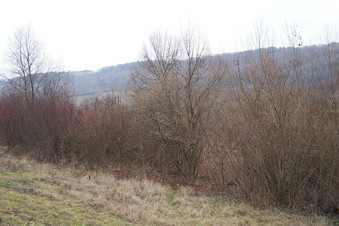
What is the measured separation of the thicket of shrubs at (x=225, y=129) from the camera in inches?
362

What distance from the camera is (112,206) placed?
7.71 metres

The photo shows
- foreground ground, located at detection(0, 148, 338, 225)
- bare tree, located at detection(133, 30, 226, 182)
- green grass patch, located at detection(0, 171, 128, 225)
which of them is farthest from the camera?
bare tree, located at detection(133, 30, 226, 182)

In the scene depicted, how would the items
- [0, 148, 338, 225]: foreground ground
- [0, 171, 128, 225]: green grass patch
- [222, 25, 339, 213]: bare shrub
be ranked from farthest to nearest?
[222, 25, 339, 213]: bare shrub → [0, 148, 338, 225]: foreground ground → [0, 171, 128, 225]: green grass patch

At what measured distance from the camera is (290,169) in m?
9.42

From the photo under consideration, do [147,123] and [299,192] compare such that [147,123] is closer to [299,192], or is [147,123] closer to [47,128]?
[47,128]

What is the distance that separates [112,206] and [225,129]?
14.8ft

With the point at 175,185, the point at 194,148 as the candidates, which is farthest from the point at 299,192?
the point at 194,148

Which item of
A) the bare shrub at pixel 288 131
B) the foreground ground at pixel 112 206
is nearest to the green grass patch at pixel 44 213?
the foreground ground at pixel 112 206

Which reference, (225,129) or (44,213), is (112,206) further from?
(225,129)

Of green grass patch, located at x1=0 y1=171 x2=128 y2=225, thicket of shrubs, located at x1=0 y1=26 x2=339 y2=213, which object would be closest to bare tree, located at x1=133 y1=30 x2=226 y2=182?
thicket of shrubs, located at x1=0 y1=26 x2=339 y2=213

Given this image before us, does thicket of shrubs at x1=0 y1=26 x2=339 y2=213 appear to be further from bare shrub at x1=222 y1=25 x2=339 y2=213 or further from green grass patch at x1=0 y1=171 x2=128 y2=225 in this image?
green grass patch at x1=0 y1=171 x2=128 y2=225

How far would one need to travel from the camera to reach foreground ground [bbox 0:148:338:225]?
6.00 metres

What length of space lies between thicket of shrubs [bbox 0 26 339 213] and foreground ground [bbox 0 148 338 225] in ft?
3.40

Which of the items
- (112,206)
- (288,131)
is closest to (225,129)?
(288,131)
